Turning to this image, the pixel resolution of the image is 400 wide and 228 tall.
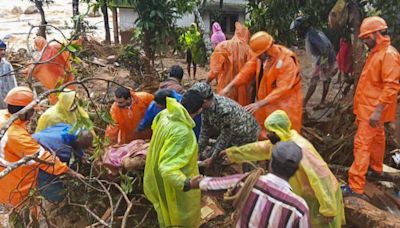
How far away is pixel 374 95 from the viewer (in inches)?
179

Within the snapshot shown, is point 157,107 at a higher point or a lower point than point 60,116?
higher

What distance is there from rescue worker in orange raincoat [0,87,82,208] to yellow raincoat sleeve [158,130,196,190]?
3.24 ft

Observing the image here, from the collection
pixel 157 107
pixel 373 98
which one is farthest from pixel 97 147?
pixel 373 98

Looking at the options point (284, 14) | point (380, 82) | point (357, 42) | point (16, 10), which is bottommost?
point (16, 10)

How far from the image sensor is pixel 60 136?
420cm

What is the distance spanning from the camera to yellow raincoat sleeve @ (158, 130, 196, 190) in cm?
336

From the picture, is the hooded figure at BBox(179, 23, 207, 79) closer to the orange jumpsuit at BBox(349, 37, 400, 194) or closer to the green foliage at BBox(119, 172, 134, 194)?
the orange jumpsuit at BBox(349, 37, 400, 194)

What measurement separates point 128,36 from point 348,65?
898cm

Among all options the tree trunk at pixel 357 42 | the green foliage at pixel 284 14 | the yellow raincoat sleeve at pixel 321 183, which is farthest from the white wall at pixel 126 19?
the yellow raincoat sleeve at pixel 321 183

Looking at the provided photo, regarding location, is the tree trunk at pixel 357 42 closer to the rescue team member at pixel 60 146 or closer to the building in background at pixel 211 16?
the rescue team member at pixel 60 146

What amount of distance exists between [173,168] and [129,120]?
1614 mm

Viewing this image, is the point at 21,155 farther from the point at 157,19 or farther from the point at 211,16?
the point at 211,16

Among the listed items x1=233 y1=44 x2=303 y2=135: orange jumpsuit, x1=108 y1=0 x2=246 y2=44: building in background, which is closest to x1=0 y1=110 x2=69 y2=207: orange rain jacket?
x1=233 y1=44 x2=303 y2=135: orange jumpsuit

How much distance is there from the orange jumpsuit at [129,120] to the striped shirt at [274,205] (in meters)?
2.31
